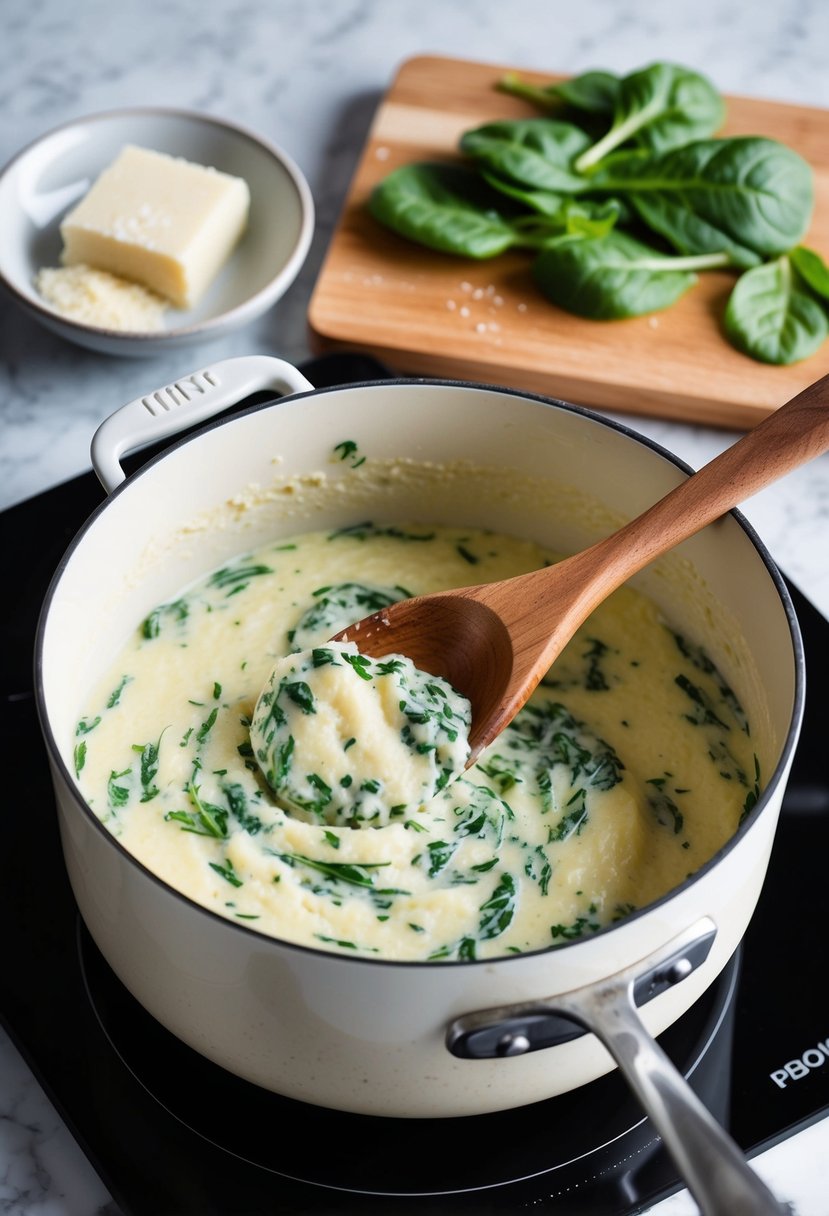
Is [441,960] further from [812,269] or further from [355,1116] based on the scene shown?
[812,269]

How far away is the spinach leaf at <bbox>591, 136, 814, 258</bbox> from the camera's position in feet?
5.66

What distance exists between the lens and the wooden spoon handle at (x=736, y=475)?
3.66ft

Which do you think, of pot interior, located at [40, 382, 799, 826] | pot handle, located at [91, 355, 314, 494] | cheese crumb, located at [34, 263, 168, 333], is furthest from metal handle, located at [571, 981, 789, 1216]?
cheese crumb, located at [34, 263, 168, 333]

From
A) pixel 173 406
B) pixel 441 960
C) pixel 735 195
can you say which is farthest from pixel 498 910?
pixel 735 195

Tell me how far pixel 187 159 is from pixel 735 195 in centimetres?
75

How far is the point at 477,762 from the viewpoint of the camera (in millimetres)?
1202

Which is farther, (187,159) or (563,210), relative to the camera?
(187,159)

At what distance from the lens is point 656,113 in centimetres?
183

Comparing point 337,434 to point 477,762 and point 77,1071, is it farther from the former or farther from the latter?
point 77,1071

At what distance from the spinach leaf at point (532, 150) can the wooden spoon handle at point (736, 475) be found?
29.1 inches

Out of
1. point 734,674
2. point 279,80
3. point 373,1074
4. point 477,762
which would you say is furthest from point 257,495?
point 279,80

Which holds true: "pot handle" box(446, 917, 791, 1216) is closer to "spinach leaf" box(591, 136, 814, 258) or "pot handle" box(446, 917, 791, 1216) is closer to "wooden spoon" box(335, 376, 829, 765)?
"wooden spoon" box(335, 376, 829, 765)

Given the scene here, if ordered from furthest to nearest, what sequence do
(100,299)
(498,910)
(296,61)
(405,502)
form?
(296,61), (100,299), (405,502), (498,910)

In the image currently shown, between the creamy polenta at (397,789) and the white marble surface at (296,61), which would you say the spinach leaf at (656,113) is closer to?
the white marble surface at (296,61)
